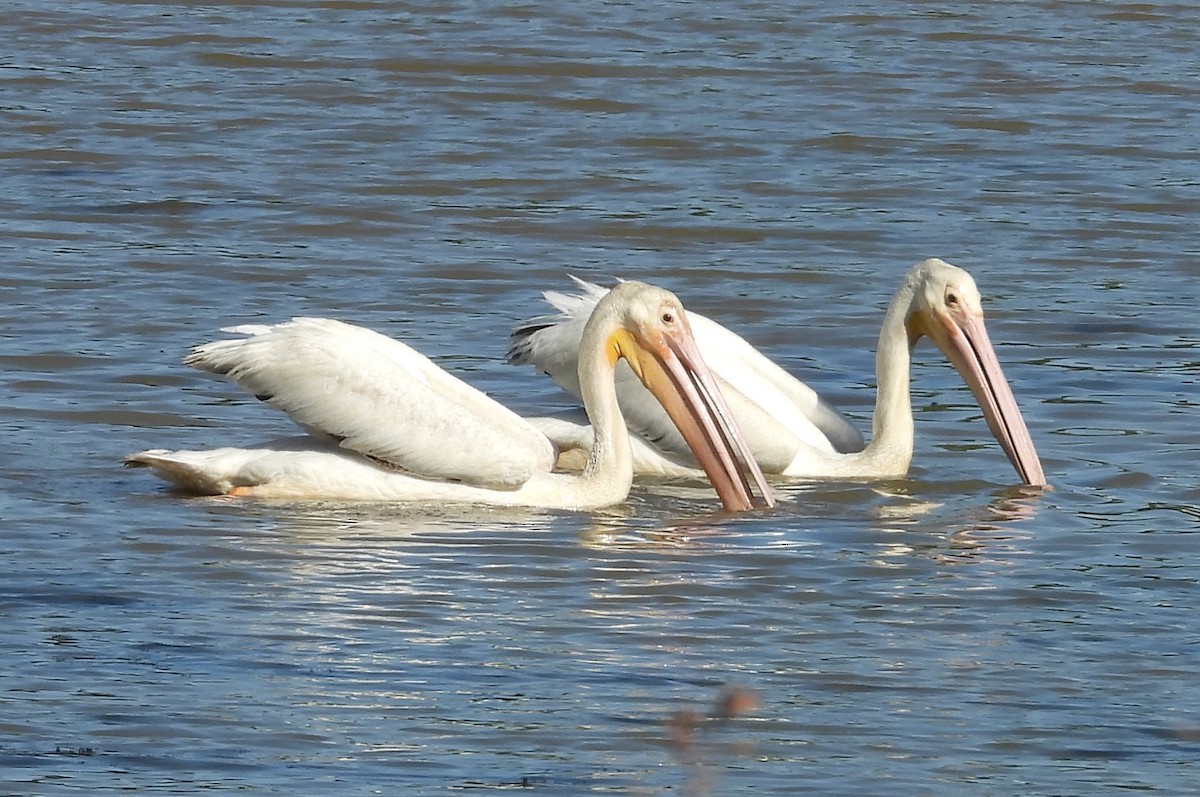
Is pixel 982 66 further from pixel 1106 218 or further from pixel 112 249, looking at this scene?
pixel 112 249

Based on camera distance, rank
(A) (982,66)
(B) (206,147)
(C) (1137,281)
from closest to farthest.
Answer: (C) (1137,281) < (B) (206,147) < (A) (982,66)

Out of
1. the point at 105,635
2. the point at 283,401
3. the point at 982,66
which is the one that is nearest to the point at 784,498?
the point at 283,401

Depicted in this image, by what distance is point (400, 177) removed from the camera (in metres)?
11.2

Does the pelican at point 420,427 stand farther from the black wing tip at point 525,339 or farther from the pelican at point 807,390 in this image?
the black wing tip at point 525,339

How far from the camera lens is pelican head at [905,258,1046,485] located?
7.54 m

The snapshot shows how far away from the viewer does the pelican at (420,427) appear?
264 inches

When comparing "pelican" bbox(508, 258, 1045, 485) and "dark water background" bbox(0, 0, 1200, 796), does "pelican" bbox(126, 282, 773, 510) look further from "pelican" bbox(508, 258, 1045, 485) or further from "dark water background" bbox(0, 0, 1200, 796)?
"pelican" bbox(508, 258, 1045, 485)

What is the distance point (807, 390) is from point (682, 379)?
701 mm

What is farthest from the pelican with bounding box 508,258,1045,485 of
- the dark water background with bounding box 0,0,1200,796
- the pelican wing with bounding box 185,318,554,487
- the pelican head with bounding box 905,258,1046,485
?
the pelican wing with bounding box 185,318,554,487

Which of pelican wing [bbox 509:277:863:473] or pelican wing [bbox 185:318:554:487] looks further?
pelican wing [bbox 509:277:863:473]

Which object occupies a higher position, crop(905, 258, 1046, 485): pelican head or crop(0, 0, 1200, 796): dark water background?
crop(905, 258, 1046, 485): pelican head

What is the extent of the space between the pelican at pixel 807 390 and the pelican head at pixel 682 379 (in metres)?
0.20

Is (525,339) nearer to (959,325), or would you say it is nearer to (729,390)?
(729,390)

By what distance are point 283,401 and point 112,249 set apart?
3156mm
